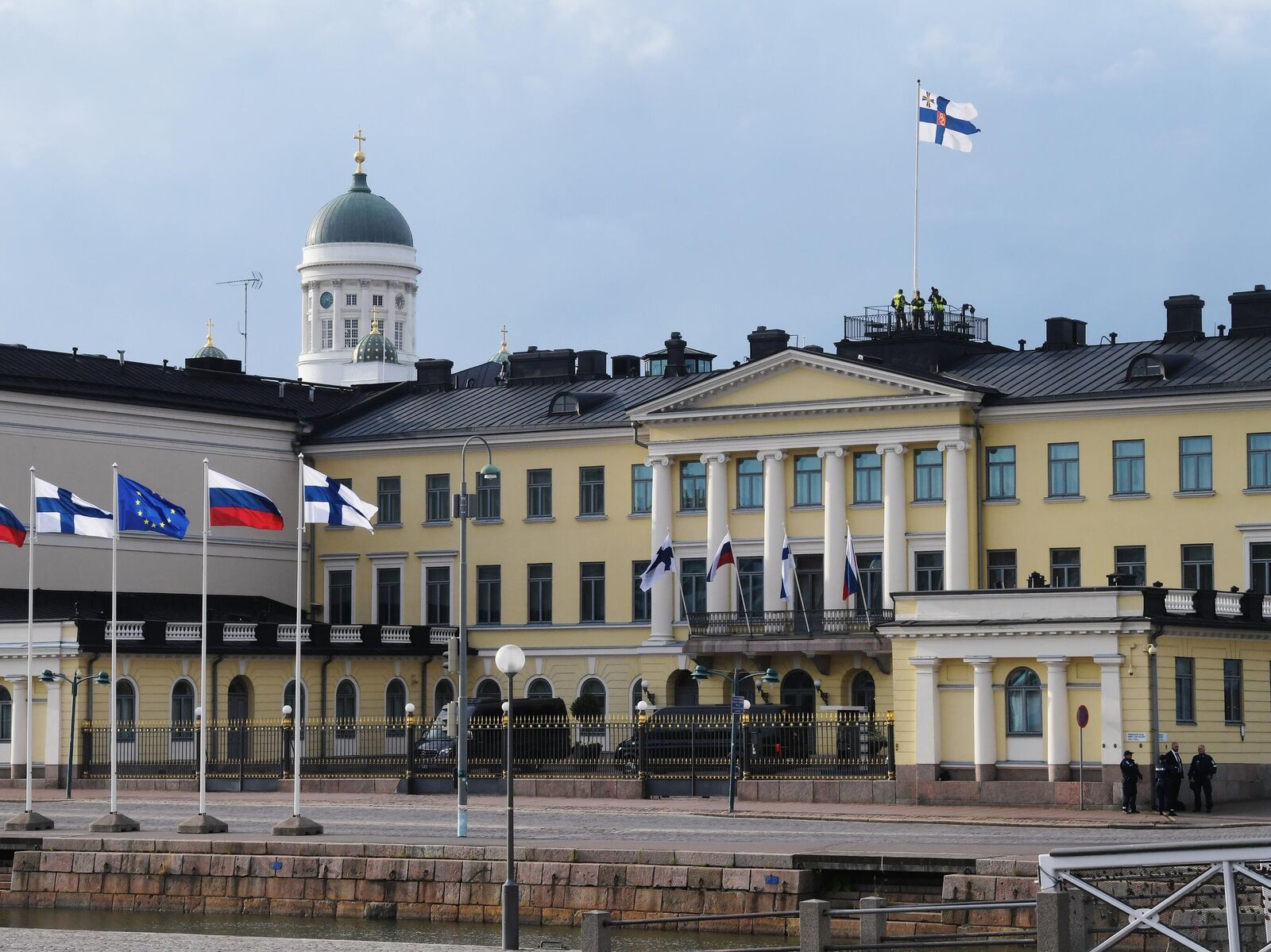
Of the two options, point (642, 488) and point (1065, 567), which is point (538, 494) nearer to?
point (642, 488)

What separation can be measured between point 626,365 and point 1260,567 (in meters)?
27.3

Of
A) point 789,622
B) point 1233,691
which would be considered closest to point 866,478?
point 789,622

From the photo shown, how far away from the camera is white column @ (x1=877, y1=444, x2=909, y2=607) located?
76.2 m

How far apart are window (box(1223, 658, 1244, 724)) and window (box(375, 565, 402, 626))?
36.3 m

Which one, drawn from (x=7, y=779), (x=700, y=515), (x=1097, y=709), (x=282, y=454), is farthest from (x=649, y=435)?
(x=1097, y=709)

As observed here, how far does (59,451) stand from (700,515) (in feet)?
67.4

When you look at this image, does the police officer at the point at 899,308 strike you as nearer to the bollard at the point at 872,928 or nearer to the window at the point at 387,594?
the window at the point at 387,594

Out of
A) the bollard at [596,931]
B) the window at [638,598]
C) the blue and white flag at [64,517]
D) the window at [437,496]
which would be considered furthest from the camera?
the window at [437,496]

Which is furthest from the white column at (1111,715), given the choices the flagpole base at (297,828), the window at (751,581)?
the window at (751,581)

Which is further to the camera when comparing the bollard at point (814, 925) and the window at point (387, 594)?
the window at point (387, 594)

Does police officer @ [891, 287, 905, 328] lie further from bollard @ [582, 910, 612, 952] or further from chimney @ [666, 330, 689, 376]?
bollard @ [582, 910, 612, 952]

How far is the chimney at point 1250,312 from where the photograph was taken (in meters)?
75.5

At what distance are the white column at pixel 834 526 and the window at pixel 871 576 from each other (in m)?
0.63

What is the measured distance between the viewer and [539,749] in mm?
62719
